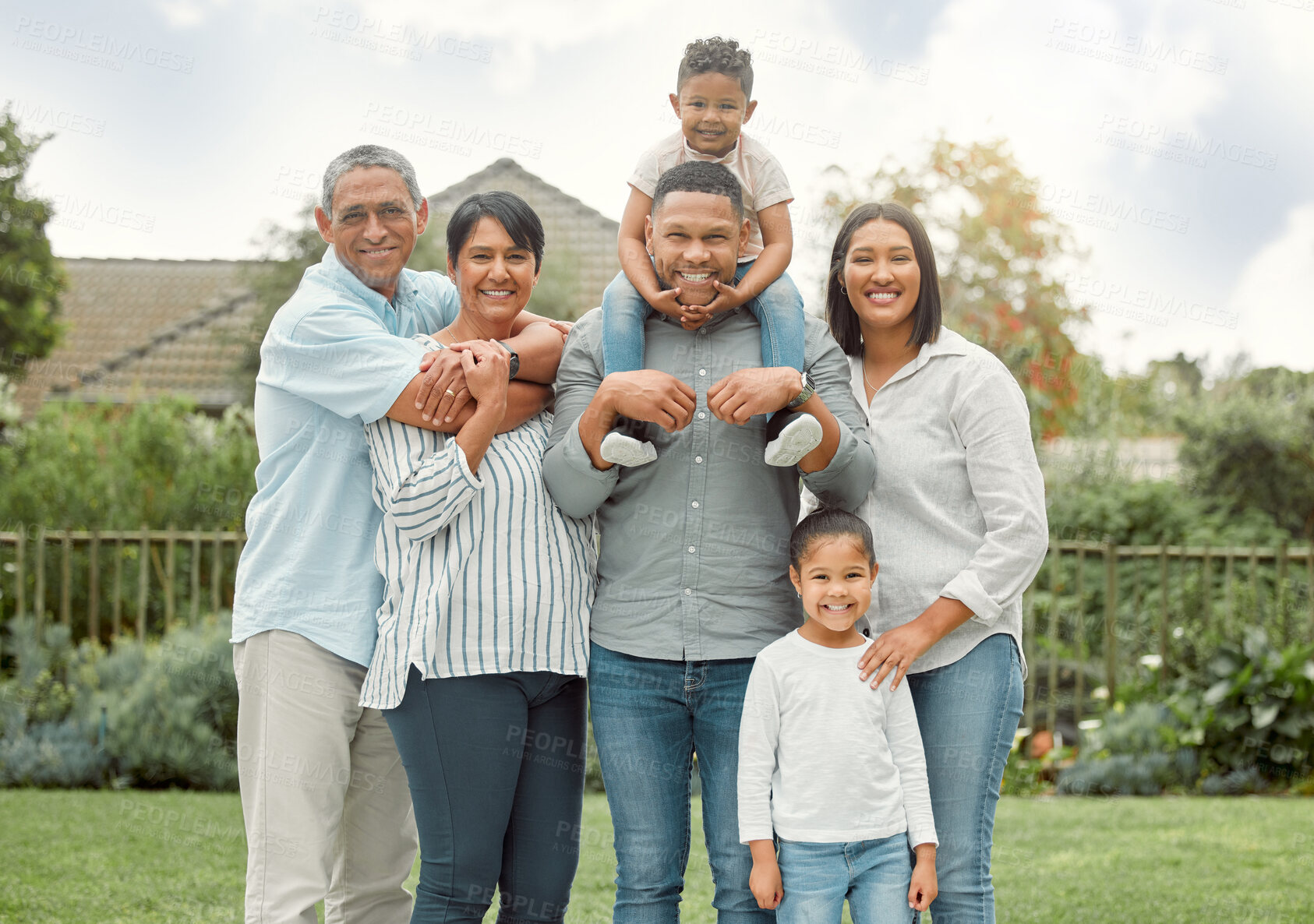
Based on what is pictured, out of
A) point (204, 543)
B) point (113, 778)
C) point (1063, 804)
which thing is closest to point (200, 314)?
point (204, 543)

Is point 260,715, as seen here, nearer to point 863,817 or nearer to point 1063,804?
point 863,817

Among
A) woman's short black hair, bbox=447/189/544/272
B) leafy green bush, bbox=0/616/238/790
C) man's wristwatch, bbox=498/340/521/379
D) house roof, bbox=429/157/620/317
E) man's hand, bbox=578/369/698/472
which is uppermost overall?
house roof, bbox=429/157/620/317

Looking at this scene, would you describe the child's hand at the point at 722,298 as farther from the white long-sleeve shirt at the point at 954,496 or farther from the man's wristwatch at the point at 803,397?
the white long-sleeve shirt at the point at 954,496

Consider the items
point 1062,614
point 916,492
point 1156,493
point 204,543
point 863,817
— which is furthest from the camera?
point 1156,493

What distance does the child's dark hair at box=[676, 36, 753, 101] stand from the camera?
285 cm

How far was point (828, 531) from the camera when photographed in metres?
2.27

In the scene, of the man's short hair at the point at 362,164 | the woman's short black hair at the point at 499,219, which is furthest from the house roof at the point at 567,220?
the woman's short black hair at the point at 499,219

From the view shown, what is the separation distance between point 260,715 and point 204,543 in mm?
5095

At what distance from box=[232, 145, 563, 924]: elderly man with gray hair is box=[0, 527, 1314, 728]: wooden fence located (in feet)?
15.2

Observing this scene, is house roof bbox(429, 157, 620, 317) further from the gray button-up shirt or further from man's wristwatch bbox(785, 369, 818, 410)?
man's wristwatch bbox(785, 369, 818, 410)

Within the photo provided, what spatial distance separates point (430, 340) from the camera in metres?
2.54

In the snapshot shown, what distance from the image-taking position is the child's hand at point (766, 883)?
217 cm

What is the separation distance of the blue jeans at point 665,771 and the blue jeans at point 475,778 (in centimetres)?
14

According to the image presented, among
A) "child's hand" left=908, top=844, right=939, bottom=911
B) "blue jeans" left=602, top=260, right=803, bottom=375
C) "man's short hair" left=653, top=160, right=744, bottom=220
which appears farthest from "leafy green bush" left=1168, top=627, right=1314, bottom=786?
"man's short hair" left=653, top=160, right=744, bottom=220
